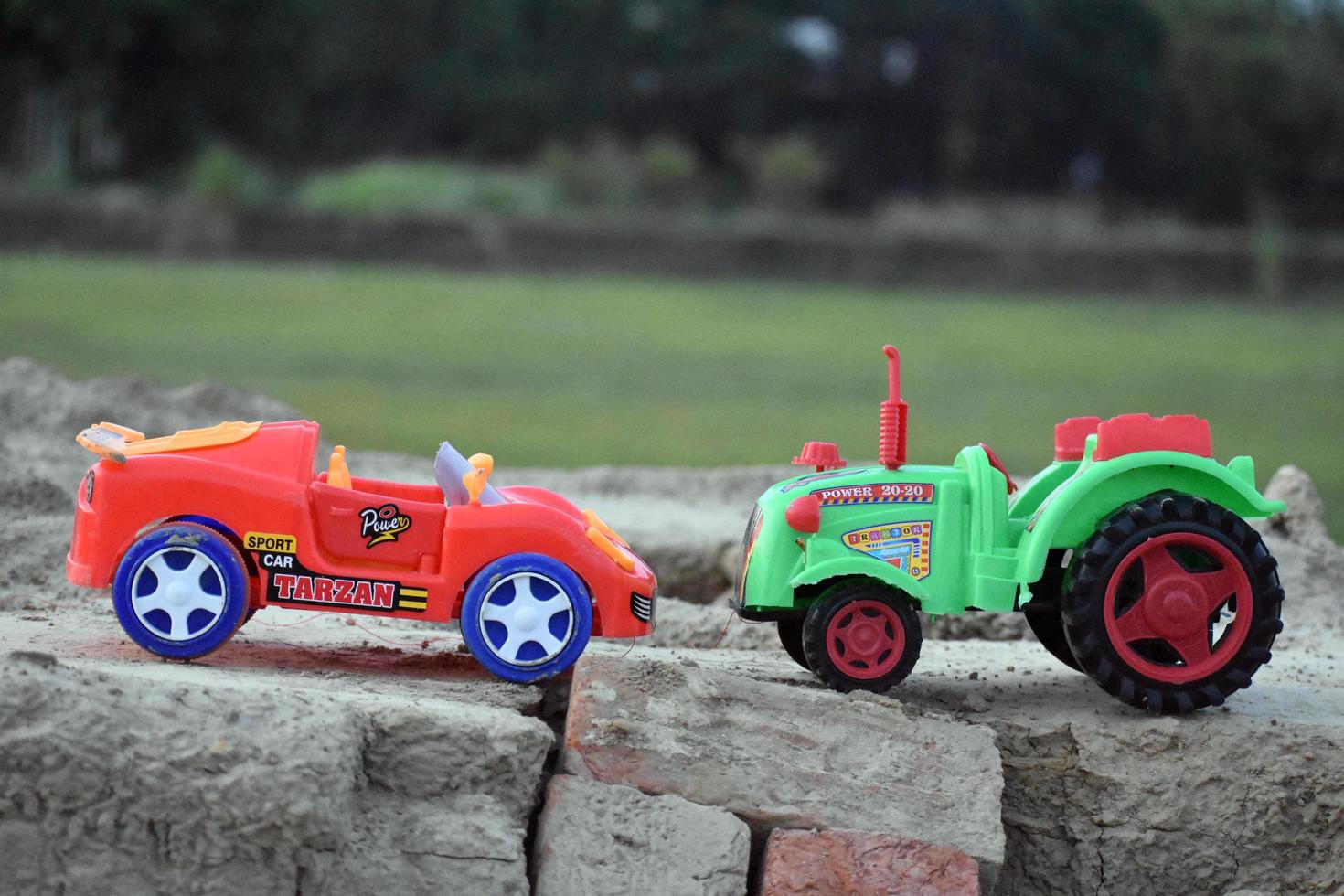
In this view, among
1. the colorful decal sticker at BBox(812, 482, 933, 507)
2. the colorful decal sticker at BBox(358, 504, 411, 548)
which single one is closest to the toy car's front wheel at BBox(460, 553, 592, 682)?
the colorful decal sticker at BBox(358, 504, 411, 548)

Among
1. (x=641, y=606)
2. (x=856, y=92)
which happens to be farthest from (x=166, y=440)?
(x=856, y=92)

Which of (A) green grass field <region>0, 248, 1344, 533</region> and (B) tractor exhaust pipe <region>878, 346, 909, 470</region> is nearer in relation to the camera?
(B) tractor exhaust pipe <region>878, 346, 909, 470</region>

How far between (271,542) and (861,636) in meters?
1.70

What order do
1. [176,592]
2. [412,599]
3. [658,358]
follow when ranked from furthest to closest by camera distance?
[658,358] < [412,599] < [176,592]

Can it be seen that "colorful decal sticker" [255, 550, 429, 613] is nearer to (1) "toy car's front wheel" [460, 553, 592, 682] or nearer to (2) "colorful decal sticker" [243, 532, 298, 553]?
(2) "colorful decal sticker" [243, 532, 298, 553]

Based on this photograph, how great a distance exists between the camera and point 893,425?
451 cm

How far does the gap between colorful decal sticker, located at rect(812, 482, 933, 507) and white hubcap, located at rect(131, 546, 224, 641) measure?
172 cm

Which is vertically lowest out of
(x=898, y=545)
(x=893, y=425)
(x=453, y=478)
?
(x=898, y=545)

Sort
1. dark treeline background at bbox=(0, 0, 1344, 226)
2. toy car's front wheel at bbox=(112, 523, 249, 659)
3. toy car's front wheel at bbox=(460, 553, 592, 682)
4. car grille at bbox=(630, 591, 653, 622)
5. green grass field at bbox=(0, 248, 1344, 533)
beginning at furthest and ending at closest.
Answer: dark treeline background at bbox=(0, 0, 1344, 226), green grass field at bbox=(0, 248, 1344, 533), car grille at bbox=(630, 591, 653, 622), toy car's front wheel at bbox=(460, 553, 592, 682), toy car's front wheel at bbox=(112, 523, 249, 659)

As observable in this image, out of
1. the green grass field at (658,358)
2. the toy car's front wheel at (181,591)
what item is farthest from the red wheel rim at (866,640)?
the green grass field at (658,358)

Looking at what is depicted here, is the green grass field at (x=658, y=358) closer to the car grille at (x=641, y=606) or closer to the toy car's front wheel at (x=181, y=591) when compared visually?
the car grille at (x=641, y=606)

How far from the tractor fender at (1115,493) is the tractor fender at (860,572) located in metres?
0.31

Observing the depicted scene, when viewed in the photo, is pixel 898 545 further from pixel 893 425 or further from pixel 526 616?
pixel 526 616

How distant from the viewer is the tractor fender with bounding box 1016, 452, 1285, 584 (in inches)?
169
